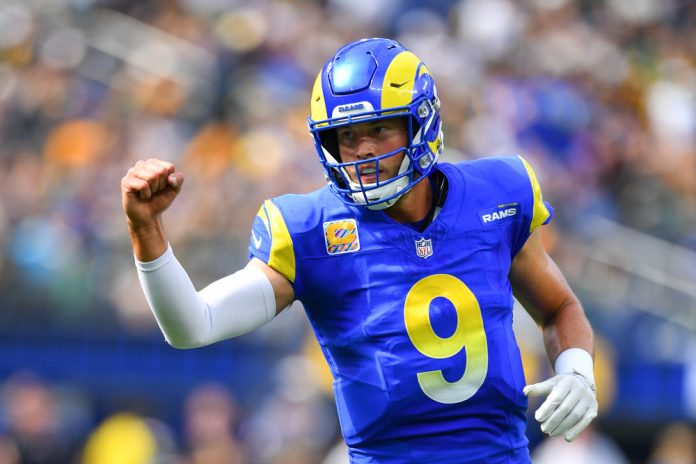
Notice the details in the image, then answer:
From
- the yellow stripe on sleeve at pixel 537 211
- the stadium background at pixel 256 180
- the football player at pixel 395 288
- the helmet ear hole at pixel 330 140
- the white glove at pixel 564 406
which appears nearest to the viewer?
the white glove at pixel 564 406

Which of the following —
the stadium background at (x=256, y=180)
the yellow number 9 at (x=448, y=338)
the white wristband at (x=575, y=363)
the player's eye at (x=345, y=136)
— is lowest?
the stadium background at (x=256, y=180)

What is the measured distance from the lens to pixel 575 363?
351 centimetres

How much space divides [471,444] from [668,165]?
6998 millimetres

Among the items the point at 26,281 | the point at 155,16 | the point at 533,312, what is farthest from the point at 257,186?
the point at 533,312

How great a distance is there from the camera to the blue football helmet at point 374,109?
3.38 meters

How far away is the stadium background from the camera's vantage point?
8.23 m

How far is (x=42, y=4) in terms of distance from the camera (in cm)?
1172

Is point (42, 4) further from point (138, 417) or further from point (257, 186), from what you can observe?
point (138, 417)

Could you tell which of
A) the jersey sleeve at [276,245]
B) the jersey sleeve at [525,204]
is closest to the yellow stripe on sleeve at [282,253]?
the jersey sleeve at [276,245]

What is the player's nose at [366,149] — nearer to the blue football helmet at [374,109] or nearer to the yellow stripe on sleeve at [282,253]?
the blue football helmet at [374,109]

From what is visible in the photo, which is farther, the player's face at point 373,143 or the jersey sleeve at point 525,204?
the jersey sleeve at point 525,204

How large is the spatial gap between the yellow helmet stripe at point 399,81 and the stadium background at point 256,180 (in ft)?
14.5

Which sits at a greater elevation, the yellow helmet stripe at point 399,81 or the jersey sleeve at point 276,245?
the yellow helmet stripe at point 399,81

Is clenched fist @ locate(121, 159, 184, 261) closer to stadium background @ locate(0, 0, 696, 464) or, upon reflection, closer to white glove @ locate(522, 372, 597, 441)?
white glove @ locate(522, 372, 597, 441)
